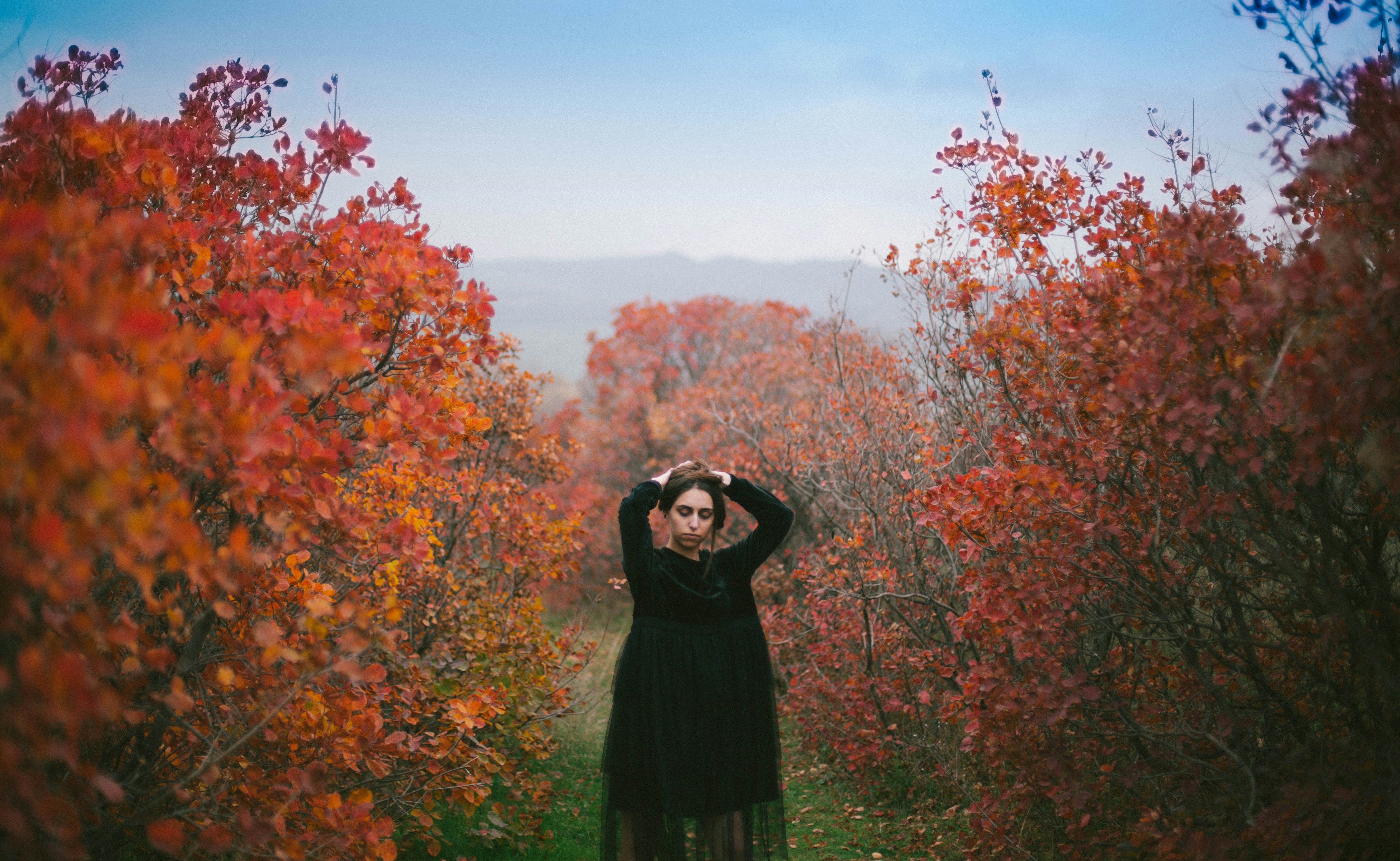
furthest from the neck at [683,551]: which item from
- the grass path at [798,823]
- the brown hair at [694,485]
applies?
the grass path at [798,823]

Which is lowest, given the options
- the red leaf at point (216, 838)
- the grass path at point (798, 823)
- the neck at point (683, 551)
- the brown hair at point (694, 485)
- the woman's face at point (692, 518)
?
the grass path at point (798, 823)

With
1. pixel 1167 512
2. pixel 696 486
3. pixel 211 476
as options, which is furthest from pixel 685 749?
pixel 211 476

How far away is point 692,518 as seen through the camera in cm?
383

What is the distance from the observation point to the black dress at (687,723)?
11.5 feet

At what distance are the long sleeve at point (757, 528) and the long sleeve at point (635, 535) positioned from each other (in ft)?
1.29

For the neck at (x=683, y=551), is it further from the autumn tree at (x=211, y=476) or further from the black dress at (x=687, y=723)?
the autumn tree at (x=211, y=476)

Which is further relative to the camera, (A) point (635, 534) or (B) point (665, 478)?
(B) point (665, 478)

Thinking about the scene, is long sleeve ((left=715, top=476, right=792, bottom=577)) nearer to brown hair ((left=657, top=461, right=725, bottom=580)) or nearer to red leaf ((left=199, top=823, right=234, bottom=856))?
brown hair ((left=657, top=461, right=725, bottom=580))

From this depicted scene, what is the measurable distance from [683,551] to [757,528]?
38 cm

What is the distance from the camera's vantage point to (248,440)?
1.74 metres

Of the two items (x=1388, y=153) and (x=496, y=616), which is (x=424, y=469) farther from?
(x=1388, y=153)

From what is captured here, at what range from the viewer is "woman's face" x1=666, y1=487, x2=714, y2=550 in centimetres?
383

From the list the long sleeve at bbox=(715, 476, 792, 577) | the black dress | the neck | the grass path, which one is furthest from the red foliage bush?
the neck

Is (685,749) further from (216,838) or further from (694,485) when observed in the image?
(216,838)
